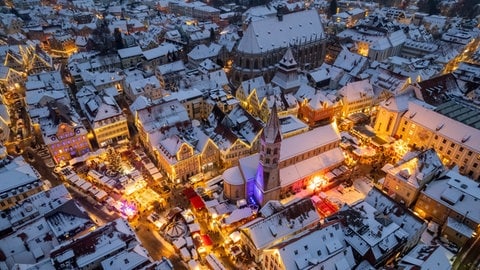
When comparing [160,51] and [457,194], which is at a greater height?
[160,51]

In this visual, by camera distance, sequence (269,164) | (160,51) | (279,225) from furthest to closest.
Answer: (160,51) < (269,164) < (279,225)

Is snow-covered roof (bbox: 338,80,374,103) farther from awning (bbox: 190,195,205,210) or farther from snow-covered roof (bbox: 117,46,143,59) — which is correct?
snow-covered roof (bbox: 117,46,143,59)

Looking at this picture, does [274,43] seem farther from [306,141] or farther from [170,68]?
[306,141]

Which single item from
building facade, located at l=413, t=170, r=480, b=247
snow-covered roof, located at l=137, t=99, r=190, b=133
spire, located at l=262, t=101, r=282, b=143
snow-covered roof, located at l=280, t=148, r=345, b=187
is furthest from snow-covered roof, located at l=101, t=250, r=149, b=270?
building facade, located at l=413, t=170, r=480, b=247

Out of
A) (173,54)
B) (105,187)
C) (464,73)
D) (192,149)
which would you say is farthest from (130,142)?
(464,73)

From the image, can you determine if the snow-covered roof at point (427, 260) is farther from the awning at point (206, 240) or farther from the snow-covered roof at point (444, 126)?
the snow-covered roof at point (444, 126)

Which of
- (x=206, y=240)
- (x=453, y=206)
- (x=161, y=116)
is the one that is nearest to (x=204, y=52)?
(x=161, y=116)

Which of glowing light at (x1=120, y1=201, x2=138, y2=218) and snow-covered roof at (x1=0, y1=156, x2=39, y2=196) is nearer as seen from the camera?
glowing light at (x1=120, y1=201, x2=138, y2=218)
